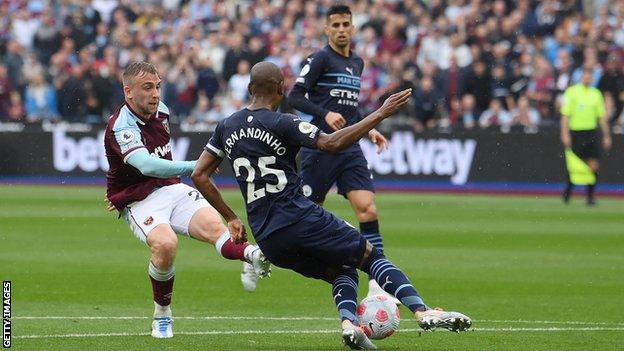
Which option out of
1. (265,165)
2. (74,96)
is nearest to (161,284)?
(265,165)

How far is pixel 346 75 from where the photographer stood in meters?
12.5

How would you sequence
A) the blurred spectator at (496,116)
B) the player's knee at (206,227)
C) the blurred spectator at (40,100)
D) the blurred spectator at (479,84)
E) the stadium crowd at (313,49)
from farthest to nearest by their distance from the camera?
the blurred spectator at (40,100) < the blurred spectator at (479,84) < the stadium crowd at (313,49) < the blurred spectator at (496,116) < the player's knee at (206,227)

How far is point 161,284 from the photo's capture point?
32.5ft

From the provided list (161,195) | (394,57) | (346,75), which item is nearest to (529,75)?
(394,57)

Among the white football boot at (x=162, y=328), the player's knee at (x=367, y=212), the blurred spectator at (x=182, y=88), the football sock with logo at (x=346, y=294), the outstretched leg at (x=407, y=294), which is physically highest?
the outstretched leg at (x=407, y=294)

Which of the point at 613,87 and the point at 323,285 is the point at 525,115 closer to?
the point at 613,87

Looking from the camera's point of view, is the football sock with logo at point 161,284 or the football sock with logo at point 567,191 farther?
the football sock with logo at point 567,191

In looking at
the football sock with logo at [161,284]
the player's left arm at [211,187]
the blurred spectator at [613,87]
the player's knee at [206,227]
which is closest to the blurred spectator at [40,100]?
the blurred spectator at [613,87]

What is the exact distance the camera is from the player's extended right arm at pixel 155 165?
954cm

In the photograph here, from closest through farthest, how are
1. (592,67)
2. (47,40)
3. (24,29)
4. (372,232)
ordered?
(372,232) < (592,67) < (47,40) < (24,29)

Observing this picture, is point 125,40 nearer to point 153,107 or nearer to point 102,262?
point 102,262

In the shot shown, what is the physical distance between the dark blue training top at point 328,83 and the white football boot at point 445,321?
444 centimetres

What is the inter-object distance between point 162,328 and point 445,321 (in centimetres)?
256

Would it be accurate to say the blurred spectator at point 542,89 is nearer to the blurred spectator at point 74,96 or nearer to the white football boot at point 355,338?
the blurred spectator at point 74,96
